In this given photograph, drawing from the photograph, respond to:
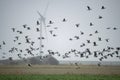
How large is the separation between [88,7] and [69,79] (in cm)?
2156

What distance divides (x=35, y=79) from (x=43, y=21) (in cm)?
7347

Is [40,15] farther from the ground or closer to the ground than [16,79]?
farther from the ground

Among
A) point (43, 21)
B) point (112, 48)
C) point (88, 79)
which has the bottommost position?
point (88, 79)

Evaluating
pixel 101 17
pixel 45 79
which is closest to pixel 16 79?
pixel 45 79

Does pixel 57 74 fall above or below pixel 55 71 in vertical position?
below

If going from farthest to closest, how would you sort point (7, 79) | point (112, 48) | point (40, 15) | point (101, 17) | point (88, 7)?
point (40, 15), point (112, 48), point (7, 79), point (101, 17), point (88, 7)

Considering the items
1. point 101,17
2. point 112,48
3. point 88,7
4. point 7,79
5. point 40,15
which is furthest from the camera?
point 40,15

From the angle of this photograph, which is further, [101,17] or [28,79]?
[28,79]

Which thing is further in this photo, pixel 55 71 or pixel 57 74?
pixel 55 71

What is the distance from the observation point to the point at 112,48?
188 ft

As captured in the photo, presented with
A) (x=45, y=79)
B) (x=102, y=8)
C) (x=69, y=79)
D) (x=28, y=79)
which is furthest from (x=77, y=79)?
(x=102, y=8)

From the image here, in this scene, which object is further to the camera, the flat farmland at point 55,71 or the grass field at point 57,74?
the flat farmland at point 55,71

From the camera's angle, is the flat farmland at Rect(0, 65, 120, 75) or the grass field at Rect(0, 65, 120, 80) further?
the flat farmland at Rect(0, 65, 120, 75)

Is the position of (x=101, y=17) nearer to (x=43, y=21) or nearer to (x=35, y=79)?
(x=35, y=79)
